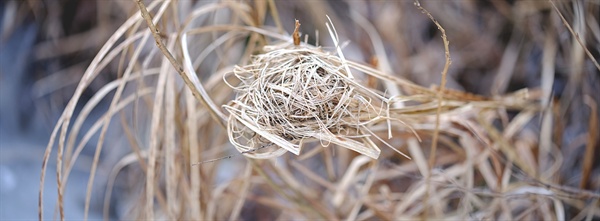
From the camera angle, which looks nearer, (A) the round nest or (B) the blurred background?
(A) the round nest

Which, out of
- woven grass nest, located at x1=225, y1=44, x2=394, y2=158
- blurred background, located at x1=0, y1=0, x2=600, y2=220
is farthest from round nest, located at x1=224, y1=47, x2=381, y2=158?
blurred background, located at x1=0, y1=0, x2=600, y2=220

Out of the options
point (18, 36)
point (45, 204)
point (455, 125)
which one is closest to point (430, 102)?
point (455, 125)

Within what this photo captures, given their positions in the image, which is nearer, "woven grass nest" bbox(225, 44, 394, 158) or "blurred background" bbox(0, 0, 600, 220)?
"woven grass nest" bbox(225, 44, 394, 158)

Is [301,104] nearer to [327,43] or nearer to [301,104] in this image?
[301,104]

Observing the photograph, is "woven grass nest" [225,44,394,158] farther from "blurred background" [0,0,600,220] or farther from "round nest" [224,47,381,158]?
"blurred background" [0,0,600,220]

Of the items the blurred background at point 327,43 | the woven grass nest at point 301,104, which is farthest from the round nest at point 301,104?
the blurred background at point 327,43

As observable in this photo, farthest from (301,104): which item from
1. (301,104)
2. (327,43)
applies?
(327,43)

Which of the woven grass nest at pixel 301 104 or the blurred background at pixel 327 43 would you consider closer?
the woven grass nest at pixel 301 104

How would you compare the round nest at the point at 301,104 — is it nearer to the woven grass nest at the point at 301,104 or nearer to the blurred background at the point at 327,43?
the woven grass nest at the point at 301,104

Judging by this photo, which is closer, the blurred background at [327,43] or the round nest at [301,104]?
the round nest at [301,104]
